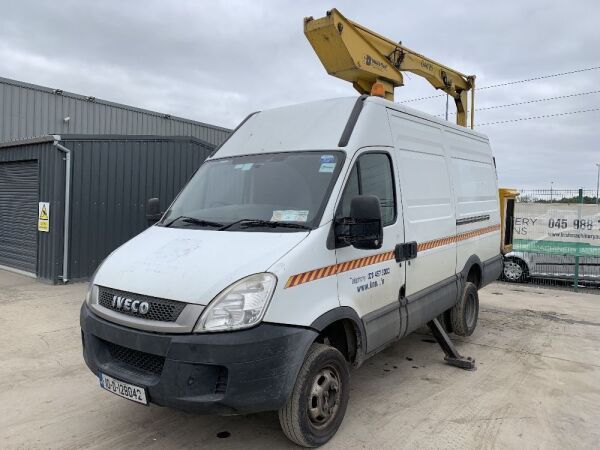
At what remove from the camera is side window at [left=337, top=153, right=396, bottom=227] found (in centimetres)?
376

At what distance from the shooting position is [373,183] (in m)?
4.11

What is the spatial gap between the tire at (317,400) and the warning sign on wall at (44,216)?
332 inches

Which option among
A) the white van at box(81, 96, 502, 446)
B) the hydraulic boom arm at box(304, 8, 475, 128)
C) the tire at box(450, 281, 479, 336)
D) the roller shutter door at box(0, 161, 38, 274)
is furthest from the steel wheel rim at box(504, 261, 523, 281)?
the roller shutter door at box(0, 161, 38, 274)

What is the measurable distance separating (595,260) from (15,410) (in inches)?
437

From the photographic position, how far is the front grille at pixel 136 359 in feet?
10.1

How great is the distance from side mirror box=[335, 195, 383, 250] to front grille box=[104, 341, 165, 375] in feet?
4.91

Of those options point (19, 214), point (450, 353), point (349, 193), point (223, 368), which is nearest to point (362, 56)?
point (349, 193)

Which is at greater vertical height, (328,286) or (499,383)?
(328,286)

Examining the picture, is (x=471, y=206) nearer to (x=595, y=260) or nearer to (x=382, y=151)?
(x=382, y=151)

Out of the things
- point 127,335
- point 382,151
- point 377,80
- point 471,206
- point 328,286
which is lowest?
point 127,335

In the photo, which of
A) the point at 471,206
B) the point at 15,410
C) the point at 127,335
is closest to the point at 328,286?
the point at 127,335

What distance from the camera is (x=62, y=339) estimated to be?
611 cm

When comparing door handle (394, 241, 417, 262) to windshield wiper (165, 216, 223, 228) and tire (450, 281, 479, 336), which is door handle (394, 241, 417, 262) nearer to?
windshield wiper (165, 216, 223, 228)

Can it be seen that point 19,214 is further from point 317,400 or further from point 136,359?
point 317,400
